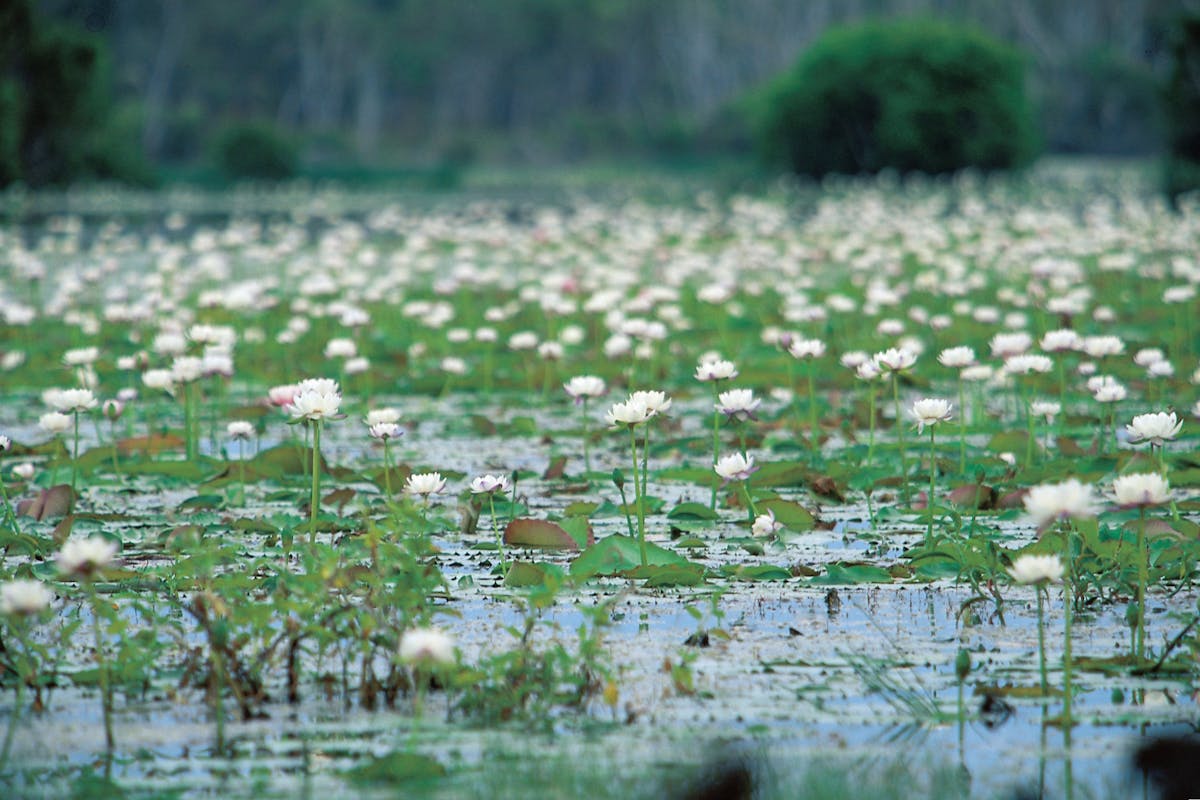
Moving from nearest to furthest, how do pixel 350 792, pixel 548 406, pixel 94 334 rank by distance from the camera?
pixel 350 792 < pixel 548 406 < pixel 94 334

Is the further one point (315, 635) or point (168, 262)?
point (168, 262)

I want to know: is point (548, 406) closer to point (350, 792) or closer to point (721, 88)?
point (350, 792)

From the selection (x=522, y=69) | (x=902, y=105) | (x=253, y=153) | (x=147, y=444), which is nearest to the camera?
(x=147, y=444)

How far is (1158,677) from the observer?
302 centimetres

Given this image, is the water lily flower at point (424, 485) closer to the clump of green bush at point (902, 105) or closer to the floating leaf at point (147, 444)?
the floating leaf at point (147, 444)

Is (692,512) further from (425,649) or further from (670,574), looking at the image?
(425,649)

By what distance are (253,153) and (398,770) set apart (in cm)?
3982

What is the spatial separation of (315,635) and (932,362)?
18.0 feet

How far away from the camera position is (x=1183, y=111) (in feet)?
62.9

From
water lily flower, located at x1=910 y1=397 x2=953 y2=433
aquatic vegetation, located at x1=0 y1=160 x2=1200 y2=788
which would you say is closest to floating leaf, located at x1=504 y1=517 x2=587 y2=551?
aquatic vegetation, located at x1=0 y1=160 x2=1200 y2=788

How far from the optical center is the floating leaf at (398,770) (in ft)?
8.25

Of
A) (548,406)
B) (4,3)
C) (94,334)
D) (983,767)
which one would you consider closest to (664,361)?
(548,406)

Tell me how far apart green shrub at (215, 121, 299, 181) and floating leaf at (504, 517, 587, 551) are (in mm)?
38149

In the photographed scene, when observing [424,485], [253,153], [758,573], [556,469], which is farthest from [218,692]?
[253,153]
